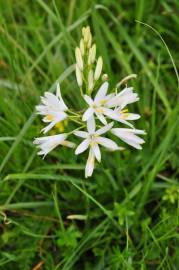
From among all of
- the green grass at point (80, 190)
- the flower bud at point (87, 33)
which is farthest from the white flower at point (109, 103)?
the green grass at point (80, 190)

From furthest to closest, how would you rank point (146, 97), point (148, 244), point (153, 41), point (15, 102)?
point (153, 41) → point (146, 97) → point (15, 102) → point (148, 244)

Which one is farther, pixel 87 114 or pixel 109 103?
pixel 109 103

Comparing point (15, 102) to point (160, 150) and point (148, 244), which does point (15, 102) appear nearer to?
point (160, 150)

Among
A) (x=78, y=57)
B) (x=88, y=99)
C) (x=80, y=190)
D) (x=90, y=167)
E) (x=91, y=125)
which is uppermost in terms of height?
(x=78, y=57)

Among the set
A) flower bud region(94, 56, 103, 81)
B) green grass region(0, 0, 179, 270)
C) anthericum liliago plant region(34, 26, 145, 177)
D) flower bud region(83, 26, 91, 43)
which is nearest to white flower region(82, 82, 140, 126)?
anthericum liliago plant region(34, 26, 145, 177)

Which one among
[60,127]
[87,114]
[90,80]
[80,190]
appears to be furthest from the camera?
[60,127]

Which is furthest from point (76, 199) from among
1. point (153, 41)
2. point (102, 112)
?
point (153, 41)

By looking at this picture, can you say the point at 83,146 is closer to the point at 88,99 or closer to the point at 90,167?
the point at 90,167

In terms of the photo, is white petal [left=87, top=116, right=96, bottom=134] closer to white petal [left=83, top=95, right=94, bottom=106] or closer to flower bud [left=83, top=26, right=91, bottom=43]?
white petal [left=83, top=95, right=94, bottom=106]

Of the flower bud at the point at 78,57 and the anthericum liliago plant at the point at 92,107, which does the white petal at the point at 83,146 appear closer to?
the anthericum liliago plant at the point at 92,107

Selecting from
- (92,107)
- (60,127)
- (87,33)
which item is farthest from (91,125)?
(60,127)

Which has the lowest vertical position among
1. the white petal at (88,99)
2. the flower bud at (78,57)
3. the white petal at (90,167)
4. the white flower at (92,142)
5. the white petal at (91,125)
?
the white petal at (90,167)
